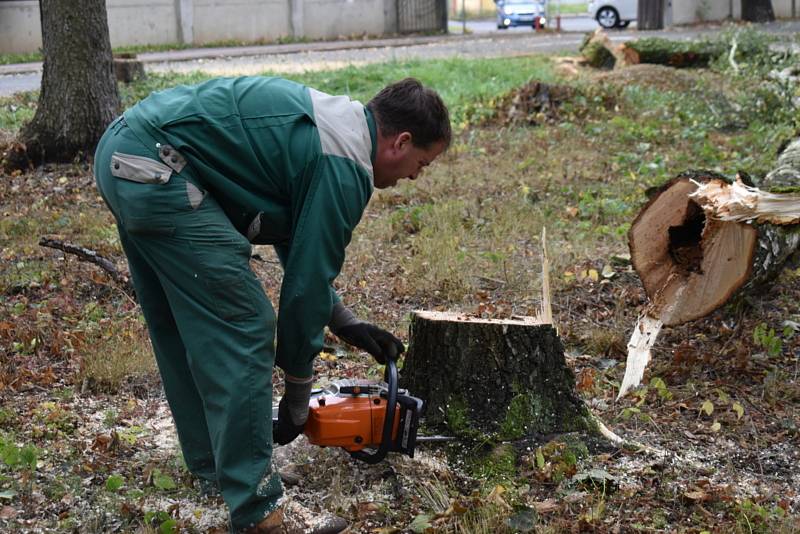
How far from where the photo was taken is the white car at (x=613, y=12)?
27.7m

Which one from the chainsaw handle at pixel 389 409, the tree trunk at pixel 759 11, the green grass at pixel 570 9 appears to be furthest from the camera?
the green grass at pixel 570 9

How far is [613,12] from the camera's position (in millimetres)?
28031

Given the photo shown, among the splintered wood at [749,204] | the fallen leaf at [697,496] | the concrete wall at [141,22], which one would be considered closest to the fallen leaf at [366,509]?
the fallen leaf at [697,496]

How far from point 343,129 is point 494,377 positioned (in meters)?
1.45

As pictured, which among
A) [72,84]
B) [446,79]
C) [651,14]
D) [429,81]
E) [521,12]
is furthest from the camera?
[521,12]

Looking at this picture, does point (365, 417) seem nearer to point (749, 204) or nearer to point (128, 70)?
point (749, 204)

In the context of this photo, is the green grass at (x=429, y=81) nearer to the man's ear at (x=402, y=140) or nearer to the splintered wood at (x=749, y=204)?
the splintered wood at (x=749, y=204)

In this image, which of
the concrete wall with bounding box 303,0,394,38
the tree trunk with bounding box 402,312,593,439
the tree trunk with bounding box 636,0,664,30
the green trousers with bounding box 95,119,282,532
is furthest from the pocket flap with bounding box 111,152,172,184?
the tree trunk with bounding box 636,0,664,30

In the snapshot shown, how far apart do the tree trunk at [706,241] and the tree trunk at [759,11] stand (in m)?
24.0

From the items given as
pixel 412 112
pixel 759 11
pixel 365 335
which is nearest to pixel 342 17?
pixel 759 11

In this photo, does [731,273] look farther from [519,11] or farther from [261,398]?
[519,11]

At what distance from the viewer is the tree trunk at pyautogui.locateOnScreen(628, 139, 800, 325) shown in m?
4.50

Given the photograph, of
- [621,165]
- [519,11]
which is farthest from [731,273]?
[519,11]

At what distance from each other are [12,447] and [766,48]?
14.0m
